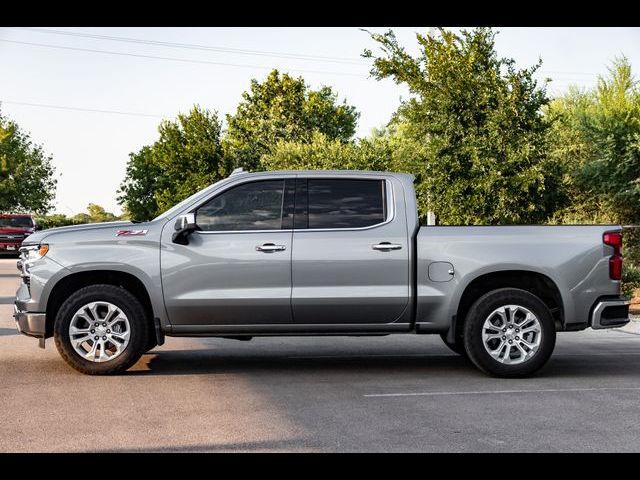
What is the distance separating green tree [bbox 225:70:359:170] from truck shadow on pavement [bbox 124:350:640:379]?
45902mm

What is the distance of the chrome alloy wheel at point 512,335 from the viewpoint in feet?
32.5

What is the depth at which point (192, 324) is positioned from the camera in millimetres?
9938

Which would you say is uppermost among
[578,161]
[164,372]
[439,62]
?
[439,62]

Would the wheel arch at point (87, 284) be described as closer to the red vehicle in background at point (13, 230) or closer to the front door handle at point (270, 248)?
the front door handle at point (270, 248)

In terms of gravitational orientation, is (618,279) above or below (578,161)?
below

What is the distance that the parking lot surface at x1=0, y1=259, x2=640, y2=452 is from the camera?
6918 mm

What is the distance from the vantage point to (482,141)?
22.0 meters

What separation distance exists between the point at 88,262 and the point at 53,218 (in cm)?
7542

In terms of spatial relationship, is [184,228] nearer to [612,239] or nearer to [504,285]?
[504,285]

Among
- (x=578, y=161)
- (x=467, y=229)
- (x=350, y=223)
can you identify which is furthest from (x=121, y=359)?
(x=578, y=161)
